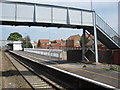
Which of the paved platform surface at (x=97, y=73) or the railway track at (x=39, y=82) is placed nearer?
the railway track at (x=39, y=82)

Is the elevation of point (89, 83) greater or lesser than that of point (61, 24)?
lesser

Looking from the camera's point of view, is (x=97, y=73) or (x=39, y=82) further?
(x=97, y=73)

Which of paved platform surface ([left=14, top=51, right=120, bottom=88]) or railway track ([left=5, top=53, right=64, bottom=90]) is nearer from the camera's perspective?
railway track ([left=5, top=53, right=64, bottom=90])

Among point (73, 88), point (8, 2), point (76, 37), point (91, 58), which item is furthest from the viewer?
point (76, 37)

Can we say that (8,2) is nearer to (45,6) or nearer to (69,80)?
(45,6)

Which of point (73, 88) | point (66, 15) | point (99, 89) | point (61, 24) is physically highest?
point (66, 15)

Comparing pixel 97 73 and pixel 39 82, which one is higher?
pixel 97 73

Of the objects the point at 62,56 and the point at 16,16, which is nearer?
the point at 16,16

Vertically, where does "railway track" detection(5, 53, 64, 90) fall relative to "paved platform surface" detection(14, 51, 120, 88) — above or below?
below

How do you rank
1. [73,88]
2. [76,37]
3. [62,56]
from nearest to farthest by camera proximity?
[73,88]
[62,56]
[76,37]

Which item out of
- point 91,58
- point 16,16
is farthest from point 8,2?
point 91,58

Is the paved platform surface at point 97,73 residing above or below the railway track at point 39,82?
above

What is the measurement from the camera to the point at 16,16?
1507cm

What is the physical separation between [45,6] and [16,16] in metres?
3.49
